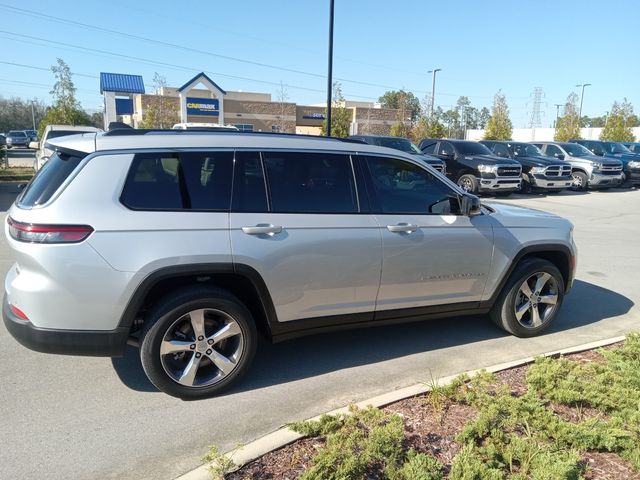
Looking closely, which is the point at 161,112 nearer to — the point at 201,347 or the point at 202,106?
the point at 202,106

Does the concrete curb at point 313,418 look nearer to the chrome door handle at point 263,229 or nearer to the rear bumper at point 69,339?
the rear bumper at point 69,339

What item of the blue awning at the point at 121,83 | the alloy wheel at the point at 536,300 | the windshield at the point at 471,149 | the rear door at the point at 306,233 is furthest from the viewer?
the blue awning at the point at 121,83

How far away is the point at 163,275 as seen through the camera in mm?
3279

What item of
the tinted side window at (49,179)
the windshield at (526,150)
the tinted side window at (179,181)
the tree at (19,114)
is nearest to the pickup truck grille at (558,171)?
the windshield at (526,150)

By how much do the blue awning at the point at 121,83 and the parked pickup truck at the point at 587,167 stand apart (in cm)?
2534

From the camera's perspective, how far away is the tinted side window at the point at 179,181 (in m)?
3.33

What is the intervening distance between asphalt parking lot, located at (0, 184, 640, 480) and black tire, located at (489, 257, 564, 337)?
145 mm

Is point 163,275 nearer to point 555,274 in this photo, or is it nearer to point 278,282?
point 278,282

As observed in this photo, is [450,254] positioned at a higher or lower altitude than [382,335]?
higher

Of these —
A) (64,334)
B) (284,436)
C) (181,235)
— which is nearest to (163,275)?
(181,235)

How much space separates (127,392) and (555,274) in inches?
155

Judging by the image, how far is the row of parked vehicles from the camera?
16641 millimetres

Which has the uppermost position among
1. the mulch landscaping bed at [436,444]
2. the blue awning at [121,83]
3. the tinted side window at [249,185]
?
the blue awning at [121,83]

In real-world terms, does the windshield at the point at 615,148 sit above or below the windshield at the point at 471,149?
above
